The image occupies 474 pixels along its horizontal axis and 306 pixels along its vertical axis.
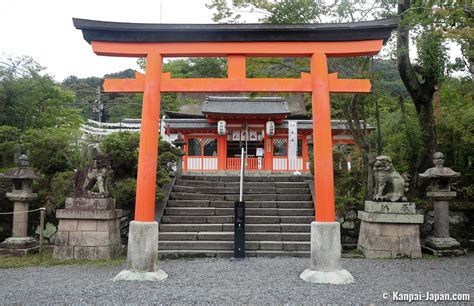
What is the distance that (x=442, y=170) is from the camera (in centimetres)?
923

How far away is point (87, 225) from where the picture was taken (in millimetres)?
8562

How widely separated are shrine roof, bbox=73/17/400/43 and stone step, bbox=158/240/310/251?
4967mm

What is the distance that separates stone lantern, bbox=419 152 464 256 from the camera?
8.96 meters

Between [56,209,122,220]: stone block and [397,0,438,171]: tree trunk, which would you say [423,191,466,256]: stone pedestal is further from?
[56,209,122,220]: stone block

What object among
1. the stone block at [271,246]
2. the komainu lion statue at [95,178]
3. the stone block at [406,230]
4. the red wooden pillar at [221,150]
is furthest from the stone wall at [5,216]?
the red wooden pillar at [221,150]

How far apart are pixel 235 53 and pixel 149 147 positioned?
2.32 m

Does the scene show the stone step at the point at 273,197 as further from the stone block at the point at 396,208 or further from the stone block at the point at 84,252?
the stone block at the point at 84,252

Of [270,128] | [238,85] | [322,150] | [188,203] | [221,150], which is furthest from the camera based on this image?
[221,150]

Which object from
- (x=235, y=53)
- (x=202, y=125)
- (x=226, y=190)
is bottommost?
Answer: (x=226, y=190)

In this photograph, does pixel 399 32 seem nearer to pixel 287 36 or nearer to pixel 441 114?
pixel 441 114

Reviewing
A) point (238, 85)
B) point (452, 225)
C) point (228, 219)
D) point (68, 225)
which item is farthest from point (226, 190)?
point (452, 225)

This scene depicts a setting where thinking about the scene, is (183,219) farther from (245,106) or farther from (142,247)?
(245,106)

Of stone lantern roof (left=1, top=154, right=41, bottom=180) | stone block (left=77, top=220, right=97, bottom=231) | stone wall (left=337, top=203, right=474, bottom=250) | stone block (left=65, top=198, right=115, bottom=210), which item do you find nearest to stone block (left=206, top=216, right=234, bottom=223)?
stone block (left=65, top=198, right=115, bottom=210)

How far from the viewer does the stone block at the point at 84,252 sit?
8.45 meters
